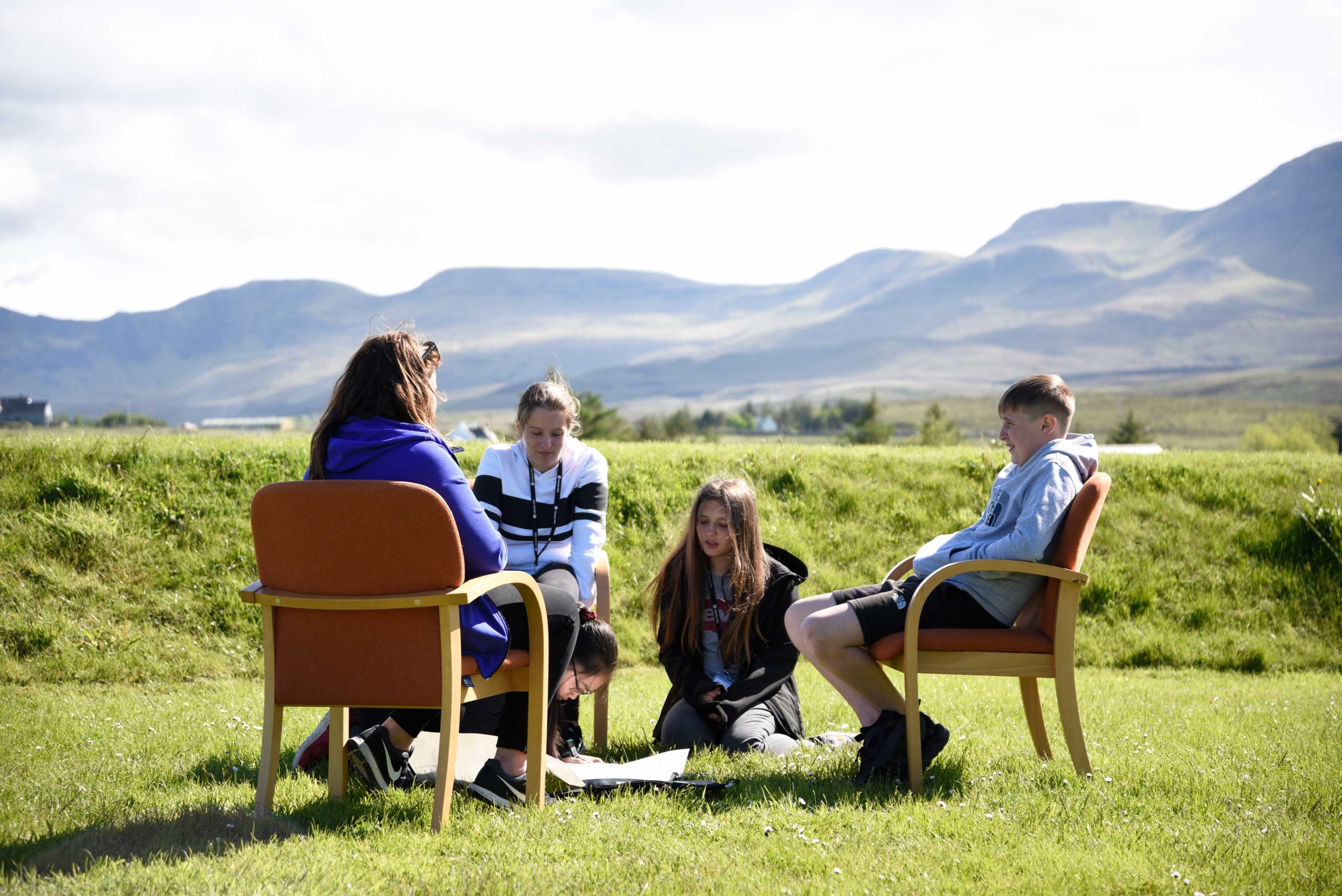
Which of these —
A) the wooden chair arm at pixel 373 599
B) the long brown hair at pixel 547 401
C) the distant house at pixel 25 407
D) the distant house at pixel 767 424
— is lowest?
the distant house at pixel 767 424

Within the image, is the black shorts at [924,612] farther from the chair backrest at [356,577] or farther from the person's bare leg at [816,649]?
the chair backrest at [356,577]

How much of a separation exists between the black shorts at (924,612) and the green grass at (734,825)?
0.64 meters

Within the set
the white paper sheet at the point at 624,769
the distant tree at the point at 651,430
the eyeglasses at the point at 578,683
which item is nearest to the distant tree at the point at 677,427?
the distant tree at the point at 651,430

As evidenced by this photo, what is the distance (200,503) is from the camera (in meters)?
8.66

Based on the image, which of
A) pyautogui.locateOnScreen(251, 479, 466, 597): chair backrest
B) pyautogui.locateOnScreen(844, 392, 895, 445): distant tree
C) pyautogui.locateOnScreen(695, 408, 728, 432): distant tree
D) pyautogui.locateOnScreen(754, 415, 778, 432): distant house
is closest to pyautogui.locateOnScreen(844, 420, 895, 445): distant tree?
pyautogui.locateOnScreen(844, 392, 895, 445): distant tree

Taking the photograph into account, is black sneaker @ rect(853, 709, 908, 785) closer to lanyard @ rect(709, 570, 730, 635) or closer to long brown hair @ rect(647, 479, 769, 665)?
long brown hair @ rect(647, 479, 769, 665)

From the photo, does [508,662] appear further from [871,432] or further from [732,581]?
[871,432]

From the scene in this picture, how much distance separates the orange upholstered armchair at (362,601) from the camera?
360cm

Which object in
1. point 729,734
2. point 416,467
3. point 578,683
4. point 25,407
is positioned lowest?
point 729,734

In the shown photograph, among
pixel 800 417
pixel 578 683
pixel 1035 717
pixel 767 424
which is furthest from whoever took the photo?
pixel 767 424

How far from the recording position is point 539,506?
521 cm

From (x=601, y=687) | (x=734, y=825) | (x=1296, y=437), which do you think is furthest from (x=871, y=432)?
(x=734, y=825)

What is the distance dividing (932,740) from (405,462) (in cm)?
255

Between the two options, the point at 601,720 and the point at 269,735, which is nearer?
the point at 269,735
